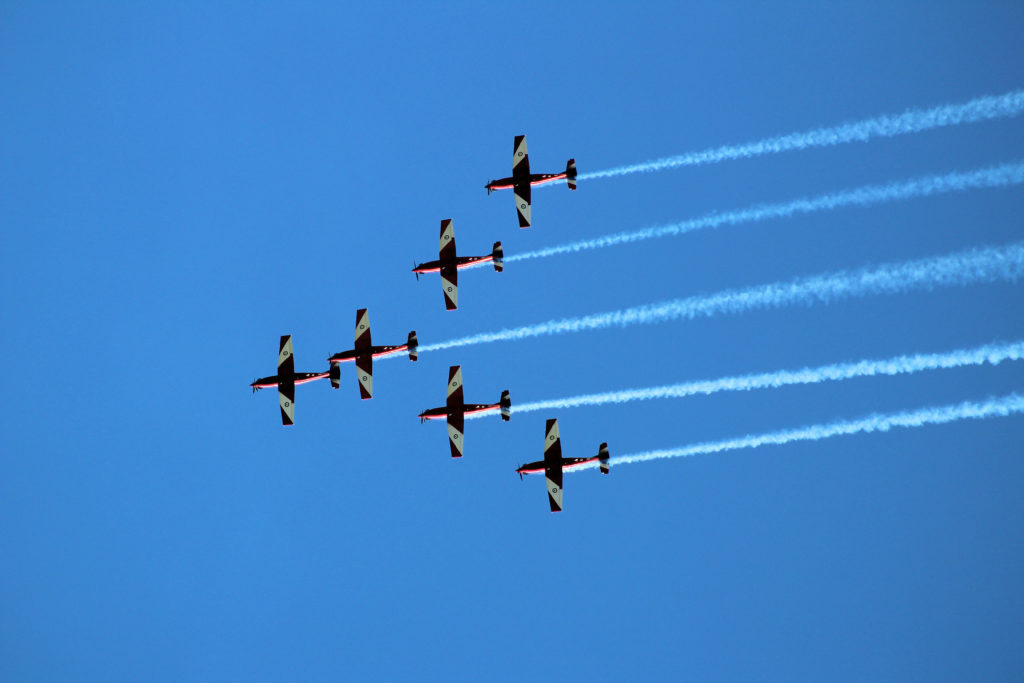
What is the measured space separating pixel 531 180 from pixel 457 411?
11.6m

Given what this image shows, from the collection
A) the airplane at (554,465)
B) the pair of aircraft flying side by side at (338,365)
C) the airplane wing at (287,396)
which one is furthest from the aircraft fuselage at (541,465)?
the airplane wing at (287,396)

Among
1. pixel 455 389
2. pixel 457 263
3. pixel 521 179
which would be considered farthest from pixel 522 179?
pixel 455 389

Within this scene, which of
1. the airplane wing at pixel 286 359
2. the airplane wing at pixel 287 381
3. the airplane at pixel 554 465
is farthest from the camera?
the airplane wing at pixel 286 359

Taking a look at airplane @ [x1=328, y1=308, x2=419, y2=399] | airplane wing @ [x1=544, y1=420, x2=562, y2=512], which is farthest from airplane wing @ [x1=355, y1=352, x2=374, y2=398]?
airplane wing @ [x1=544, y1=420, x2=562, y2=512]

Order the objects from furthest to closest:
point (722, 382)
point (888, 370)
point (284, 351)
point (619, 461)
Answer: point (284, 351) → point (619, 461) → point (722, 382) → point (888, 370)

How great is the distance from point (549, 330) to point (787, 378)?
37.6 feet

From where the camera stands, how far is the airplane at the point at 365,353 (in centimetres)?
6397

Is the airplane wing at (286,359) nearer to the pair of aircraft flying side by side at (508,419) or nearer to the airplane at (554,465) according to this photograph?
the pair of aircraft flying side by side at (508,419)

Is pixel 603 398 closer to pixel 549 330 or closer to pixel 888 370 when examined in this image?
pixel 549 330

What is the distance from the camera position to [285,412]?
6488 centimetres

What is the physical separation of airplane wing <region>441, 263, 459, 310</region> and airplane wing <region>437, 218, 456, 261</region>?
540 millimetres

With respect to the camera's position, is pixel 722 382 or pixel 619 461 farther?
pixel 619 461

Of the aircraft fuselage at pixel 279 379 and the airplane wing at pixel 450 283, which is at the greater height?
the airplane wing at pixel 450 283

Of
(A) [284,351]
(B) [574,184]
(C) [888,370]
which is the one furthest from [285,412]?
(C) [888,370]
